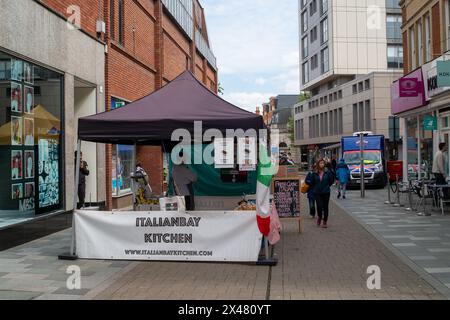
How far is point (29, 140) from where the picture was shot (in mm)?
10609

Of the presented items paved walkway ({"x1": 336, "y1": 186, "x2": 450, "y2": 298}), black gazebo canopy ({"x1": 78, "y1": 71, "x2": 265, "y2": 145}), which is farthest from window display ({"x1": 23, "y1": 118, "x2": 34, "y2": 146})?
paved walkway ({"x1": 336, "y1": 186, "x2": 450, "y2": 298})

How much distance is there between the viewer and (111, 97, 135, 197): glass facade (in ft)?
51.2

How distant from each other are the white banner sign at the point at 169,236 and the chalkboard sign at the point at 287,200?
11.4ft

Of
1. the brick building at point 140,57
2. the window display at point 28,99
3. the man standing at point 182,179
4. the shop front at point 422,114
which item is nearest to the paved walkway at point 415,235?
the shop front at point 422,114

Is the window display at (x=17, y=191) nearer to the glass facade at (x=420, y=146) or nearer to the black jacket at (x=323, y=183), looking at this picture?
the black jacket at (x=323, y=183)

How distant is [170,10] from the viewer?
2259cm

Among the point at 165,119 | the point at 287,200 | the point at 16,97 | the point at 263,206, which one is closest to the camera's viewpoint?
the point at 263,206

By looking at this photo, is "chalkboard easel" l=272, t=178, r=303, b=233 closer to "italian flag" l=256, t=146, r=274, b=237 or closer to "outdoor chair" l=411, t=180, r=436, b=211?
"italian flag" l=256, t=146, r=274, b=237

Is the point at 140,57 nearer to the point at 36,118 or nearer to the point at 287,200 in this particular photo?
the point at 36,118

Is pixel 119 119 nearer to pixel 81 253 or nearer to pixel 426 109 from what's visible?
pixel 81 253

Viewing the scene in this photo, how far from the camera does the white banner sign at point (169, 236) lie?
26.4 ft

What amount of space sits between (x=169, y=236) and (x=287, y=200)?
4023mm

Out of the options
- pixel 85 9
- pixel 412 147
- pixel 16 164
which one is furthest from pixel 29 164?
pixel 412 147

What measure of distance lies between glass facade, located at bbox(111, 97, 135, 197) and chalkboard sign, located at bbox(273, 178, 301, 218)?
596 cm
